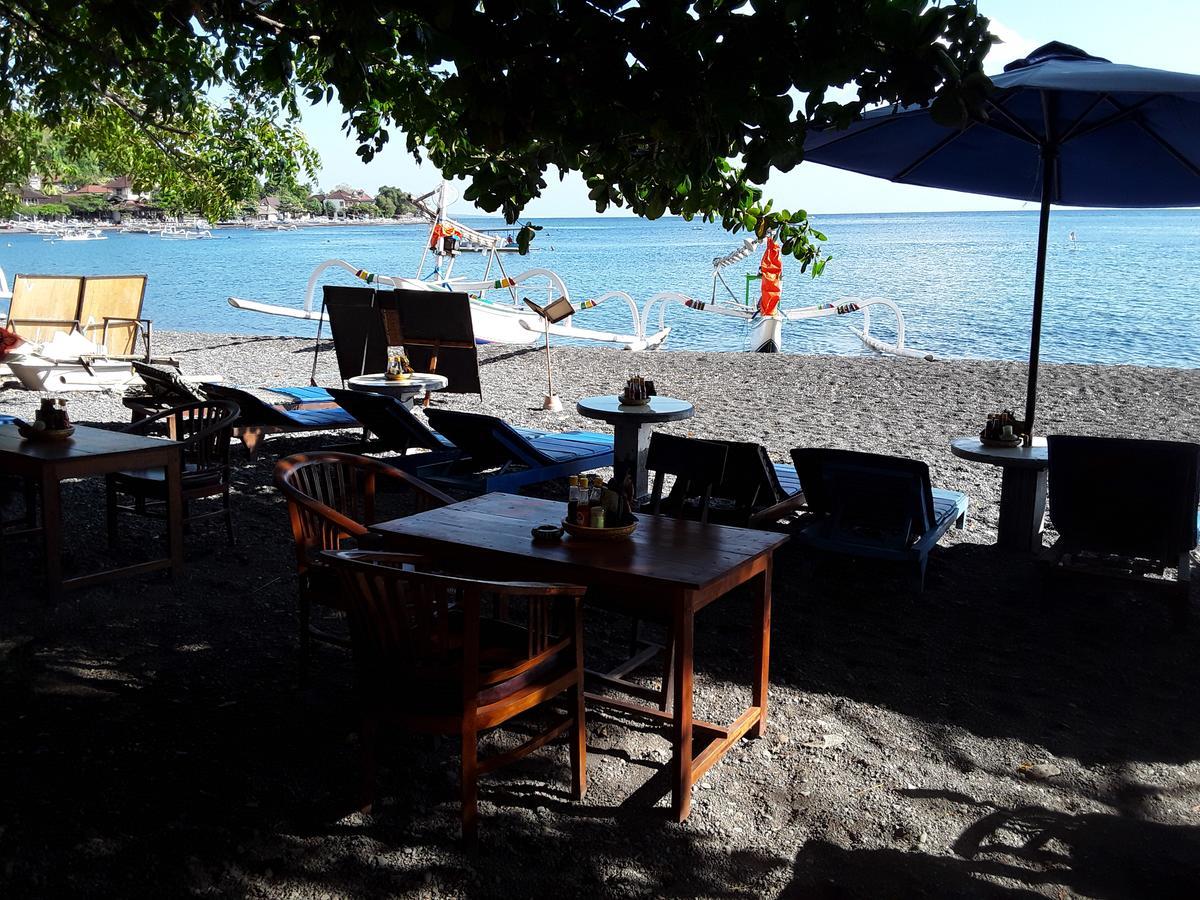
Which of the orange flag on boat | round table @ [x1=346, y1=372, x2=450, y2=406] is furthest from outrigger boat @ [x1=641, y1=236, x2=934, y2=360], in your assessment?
round table @ [x1=346, y1=372, x2=450, y2=406]

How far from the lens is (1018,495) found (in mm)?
5844

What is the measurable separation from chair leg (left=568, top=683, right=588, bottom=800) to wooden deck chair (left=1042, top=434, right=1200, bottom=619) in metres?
2.76

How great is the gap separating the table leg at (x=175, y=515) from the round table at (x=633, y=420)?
253cm

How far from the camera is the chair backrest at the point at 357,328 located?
10.3m

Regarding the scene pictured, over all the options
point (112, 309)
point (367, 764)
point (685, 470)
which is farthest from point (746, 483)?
point (112, 309)

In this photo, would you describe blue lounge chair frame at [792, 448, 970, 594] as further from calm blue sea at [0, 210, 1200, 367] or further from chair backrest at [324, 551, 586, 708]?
calm blue sea at [0, 210, 1200, 367]

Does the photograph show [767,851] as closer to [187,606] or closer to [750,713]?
[750,713]

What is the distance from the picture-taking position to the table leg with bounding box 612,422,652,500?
6959mm

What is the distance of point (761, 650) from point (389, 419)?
155 inches

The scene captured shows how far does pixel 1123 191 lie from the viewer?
6594 mm

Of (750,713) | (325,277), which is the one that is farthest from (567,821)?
(325,277)

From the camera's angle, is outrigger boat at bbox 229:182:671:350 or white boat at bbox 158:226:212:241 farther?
white boat at bbox 158:226:212:241

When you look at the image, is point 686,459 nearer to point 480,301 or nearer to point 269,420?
point 269,420

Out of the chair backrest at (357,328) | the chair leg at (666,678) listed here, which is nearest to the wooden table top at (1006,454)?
the chair leg at (666,678)
